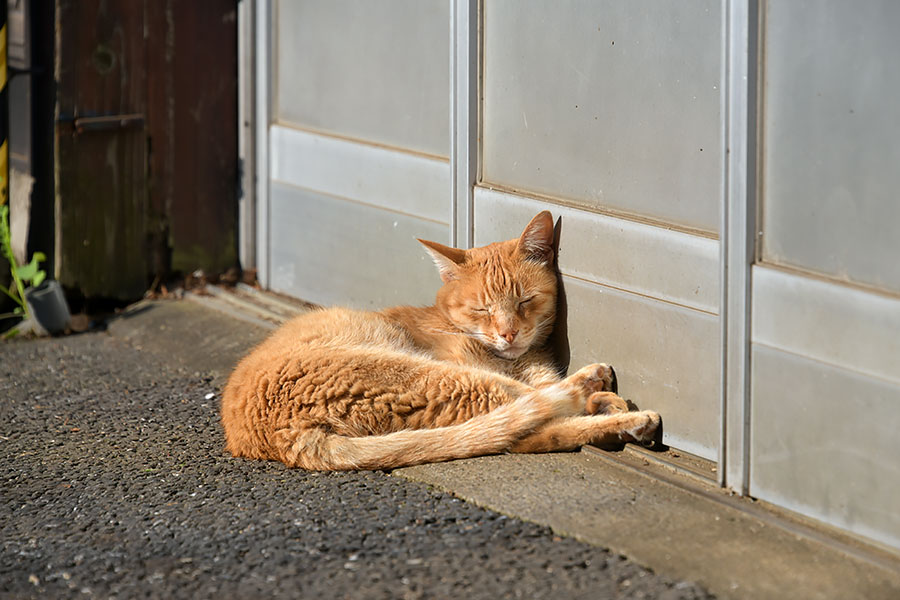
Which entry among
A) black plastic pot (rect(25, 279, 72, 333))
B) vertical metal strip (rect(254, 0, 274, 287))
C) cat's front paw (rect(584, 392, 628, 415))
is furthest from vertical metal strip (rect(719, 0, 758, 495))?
black plastic pot (rect(25, 279, 72, 333))

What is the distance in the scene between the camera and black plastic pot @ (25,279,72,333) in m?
6.07

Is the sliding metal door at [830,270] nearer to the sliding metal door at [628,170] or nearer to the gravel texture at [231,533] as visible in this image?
the sliding metal door at [628,170]

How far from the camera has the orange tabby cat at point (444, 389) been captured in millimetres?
3867

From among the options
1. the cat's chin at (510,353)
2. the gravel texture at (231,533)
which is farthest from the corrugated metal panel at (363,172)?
the gravel texture at (231,533)

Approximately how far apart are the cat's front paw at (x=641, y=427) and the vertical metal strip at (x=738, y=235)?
381mm

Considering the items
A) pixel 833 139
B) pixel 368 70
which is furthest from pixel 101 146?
pixel 833 139

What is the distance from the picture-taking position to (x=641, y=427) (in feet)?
12.9

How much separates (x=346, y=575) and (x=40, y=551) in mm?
1058

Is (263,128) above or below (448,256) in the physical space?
above

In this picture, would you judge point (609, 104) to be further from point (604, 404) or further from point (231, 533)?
point (231, 533)

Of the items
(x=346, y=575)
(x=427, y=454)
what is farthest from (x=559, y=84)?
(x=346, y=575)

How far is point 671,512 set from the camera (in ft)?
11.2

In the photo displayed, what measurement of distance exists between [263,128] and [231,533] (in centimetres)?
333

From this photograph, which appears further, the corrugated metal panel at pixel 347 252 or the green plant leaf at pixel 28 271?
the green plant leaf at pixel 28 271
